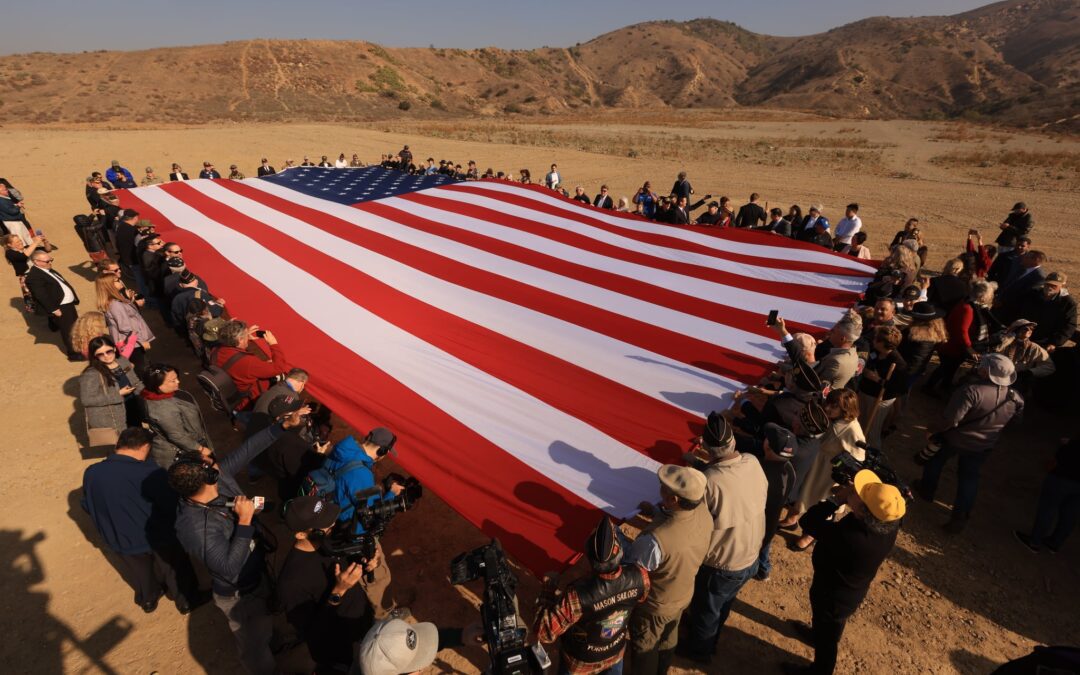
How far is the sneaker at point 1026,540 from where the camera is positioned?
3553 millimetres

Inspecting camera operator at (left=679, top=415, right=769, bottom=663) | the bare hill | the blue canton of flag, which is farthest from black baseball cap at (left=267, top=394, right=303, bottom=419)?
the bare hill

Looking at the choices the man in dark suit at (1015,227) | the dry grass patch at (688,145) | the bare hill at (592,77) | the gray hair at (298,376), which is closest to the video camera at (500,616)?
the gray hair at (298,376)

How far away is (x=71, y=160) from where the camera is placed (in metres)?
17.6

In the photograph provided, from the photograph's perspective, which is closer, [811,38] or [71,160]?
[71,160]

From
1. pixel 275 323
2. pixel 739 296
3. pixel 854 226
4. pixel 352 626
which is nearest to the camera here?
pixel 352 626

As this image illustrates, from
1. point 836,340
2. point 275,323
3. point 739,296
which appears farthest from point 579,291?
point 275,323

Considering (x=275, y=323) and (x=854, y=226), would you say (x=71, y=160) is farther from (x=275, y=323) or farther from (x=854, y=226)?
(x=854, y=226)

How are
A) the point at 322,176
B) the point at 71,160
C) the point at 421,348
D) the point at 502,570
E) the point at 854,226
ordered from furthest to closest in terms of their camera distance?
the point at 71,160
the point at 322,176
the point at 854,226
the point at 421,348
the point at 502,570

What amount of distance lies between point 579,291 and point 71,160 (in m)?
23.2

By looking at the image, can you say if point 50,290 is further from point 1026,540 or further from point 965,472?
point 1026,540

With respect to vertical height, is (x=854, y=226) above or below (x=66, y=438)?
below

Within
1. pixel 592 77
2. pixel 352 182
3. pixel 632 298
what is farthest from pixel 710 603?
pixel 592 77

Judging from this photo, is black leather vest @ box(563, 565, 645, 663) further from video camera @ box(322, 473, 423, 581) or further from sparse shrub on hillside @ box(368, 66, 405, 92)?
sparse shrub on hillside @ box(368, 66, 405, 92)

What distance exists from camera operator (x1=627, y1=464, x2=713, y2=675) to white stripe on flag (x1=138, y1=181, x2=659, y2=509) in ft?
1.21
